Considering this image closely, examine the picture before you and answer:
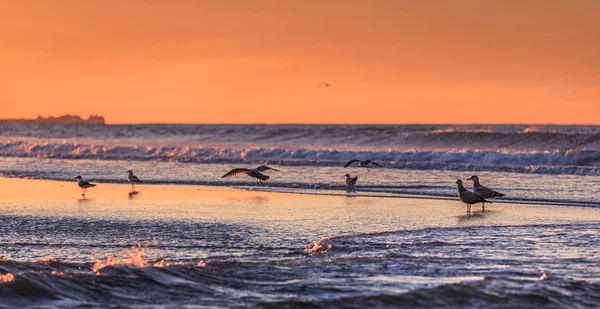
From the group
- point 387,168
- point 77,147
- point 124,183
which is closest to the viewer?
point 124,183

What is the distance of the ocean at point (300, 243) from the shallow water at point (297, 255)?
0.03 metres

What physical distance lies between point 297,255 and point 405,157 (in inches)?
1182

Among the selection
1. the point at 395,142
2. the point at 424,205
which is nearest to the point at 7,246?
the point at 424,205

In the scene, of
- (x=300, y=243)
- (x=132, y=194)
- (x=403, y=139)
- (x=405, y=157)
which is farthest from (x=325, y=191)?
(x=403, y=139)

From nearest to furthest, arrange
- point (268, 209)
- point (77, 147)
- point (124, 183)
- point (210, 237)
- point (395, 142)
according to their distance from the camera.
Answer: point (210, 237), point (268, 209), point (124, 183), point (77, 147), point (395, 142)

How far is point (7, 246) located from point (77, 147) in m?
42.4

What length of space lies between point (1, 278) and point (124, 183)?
58.1 feet

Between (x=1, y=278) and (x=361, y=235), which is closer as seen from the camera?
(x=1, y=278)

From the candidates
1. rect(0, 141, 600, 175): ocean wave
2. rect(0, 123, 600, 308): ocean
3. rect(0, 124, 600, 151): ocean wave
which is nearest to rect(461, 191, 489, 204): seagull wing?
rect(0, 123, 600, 308): ocean

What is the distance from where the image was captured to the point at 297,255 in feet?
39.8

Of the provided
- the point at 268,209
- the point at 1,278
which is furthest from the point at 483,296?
the point at 268,209

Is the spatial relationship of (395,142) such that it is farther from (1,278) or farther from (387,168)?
(1,278)

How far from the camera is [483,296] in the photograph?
9.39m

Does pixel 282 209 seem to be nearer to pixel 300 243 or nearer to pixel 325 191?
pixel 300 243
